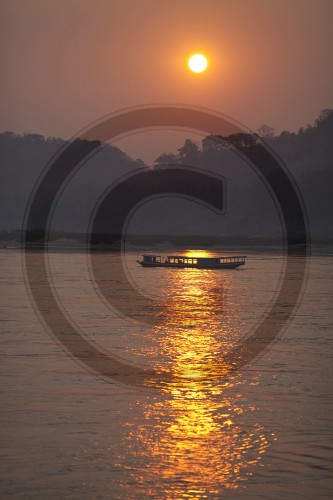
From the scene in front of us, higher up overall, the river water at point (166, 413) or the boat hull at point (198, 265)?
the boat hull at point (198, 265)

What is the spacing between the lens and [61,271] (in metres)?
72.6

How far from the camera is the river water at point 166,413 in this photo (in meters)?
16.1

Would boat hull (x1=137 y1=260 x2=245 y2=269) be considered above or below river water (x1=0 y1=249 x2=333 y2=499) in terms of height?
above

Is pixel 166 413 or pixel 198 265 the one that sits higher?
pixel 198 265

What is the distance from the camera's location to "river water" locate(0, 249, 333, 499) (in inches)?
635

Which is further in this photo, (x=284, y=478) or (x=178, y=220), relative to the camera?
(x=178, y=220)

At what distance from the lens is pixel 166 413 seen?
20422 millimetres

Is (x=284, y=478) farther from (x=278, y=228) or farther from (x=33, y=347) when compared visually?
(x=278, y=228)

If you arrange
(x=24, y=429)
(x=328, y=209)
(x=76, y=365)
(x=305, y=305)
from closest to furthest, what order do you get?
1. (x=24, y=429)
2. (x=76, y=365)
3. (x=305, y=305)
4. (x=328, y=209)

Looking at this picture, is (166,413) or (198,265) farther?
(198,265)

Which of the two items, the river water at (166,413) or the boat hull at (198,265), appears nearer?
the river water at (166,413)

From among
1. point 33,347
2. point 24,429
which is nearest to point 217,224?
point 33,347

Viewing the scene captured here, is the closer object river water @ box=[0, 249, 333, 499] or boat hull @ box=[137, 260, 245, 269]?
river water @ box=[0, 249, 333, 499]

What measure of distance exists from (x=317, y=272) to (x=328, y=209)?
308 ft
